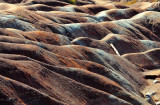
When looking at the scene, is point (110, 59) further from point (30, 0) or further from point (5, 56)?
point (30, 0)

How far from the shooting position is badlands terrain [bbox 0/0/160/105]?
72.6 ft

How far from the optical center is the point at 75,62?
97.6 ft

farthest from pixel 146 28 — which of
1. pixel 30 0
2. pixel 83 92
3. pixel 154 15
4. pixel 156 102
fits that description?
pixel 83 92

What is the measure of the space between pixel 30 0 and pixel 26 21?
1155 inches

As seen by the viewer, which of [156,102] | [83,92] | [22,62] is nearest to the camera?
[22,62]

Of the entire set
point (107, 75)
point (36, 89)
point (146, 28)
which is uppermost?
point (36, 89)

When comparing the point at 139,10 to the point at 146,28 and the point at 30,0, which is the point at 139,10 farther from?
the point at 30,0

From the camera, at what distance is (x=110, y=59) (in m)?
37.0

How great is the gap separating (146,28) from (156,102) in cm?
2706

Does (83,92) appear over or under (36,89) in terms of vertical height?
under

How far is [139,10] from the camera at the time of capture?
222 ft

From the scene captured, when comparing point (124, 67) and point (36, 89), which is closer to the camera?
point (36, 89)

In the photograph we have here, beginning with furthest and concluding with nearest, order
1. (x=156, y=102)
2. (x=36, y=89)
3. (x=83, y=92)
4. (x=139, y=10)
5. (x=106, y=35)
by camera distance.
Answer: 1. (x=139, y=10)
2. (x=106, y=35)
3. (x=156, y=102)
4. (x=83, y=92)
5. (x=36, y=89)

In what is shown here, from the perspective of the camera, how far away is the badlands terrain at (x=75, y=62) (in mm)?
22141
